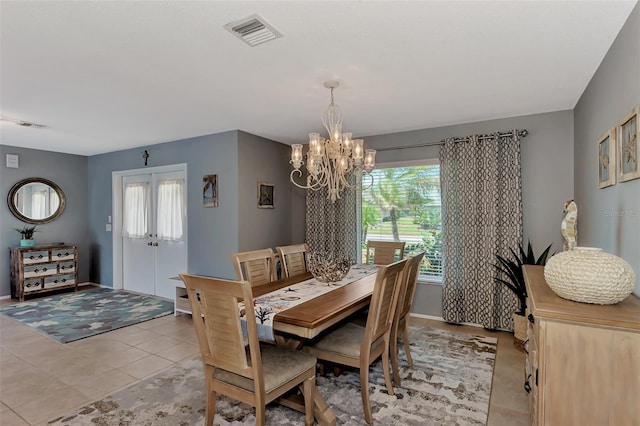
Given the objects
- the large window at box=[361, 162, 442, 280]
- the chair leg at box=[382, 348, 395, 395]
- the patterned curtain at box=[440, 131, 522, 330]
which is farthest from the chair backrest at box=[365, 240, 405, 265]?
the chair leg at box=[382, 348, 395, 395]

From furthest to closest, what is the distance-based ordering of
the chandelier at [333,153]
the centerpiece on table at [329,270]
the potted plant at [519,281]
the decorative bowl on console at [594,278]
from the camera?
the potted plant at [519,281]
the centerpiece on table at [329,270]
the chandelier at [333,153]
the decorative bowl on console at [594,278]

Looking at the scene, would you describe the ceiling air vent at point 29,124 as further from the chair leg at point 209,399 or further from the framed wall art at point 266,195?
the chair leg at point 209,399

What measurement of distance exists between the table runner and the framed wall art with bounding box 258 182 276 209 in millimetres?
1892

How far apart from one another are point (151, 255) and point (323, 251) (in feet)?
9.25

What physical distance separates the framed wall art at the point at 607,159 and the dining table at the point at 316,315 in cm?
173

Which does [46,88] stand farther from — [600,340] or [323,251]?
[600,340]

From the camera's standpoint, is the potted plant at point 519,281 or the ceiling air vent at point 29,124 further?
the ceiling air vent at point 29,124

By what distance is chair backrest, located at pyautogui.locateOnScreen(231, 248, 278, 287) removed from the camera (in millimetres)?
2852

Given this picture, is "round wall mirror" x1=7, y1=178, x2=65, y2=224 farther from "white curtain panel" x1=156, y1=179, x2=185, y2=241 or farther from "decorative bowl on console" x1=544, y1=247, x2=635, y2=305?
"decorative bowl on console" x1=544, y1=247, x2=635, y2=305

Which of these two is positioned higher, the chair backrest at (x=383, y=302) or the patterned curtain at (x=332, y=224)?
the patterned curtain at (x=332, y=224)

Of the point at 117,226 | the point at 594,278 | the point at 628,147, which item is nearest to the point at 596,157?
the point at 628,147


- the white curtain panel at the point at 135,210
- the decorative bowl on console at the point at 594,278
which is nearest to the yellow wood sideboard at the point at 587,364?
the decorative bowl on console at the point at 594,278

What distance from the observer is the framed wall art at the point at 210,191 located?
14.7 ft

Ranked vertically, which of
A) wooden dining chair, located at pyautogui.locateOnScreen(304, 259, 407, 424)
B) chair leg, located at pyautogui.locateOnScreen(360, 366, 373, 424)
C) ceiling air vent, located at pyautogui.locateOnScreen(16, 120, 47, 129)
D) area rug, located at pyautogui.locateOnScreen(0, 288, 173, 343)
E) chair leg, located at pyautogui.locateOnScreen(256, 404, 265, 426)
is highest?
ceiling air vent, located at pyautogui.locateOnScreen(16, 120, 47, 129)
